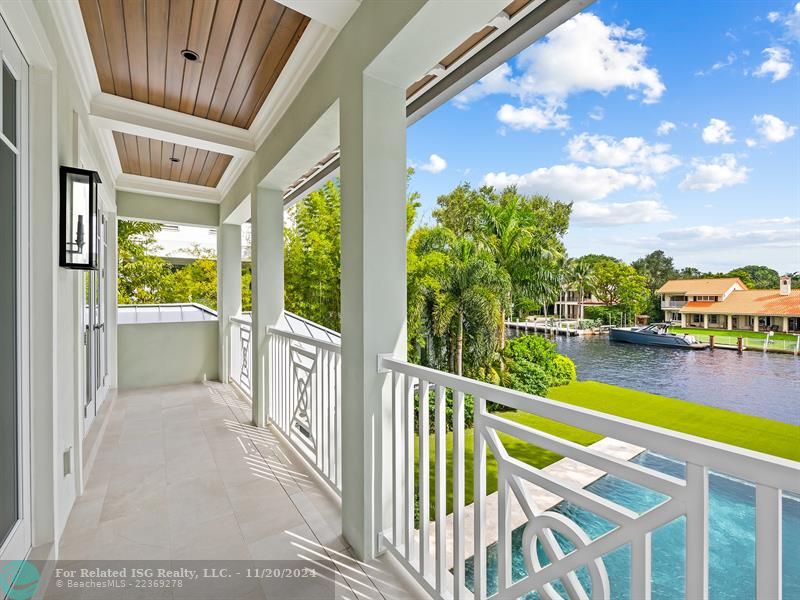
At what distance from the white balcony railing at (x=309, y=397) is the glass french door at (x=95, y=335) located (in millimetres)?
A: 1510

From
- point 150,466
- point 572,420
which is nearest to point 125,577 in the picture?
point 150,466

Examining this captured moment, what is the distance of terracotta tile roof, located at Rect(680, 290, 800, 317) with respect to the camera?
1.48 metres

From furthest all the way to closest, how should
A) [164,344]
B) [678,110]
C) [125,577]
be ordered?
[164,344]
[678,110]
[125,577]

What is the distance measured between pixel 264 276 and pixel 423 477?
2.61 metres

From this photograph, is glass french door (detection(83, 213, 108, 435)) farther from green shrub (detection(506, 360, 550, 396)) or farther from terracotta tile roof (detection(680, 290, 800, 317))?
green shrub (detection(506, 360, 550, 396))

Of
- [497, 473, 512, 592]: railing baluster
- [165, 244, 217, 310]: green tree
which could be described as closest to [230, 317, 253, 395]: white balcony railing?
[497, 473, 512, 592]: railing baluster

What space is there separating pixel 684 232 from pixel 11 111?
3606mm

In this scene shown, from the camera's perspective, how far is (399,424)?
1.86 metres

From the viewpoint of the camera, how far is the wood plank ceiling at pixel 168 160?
148 inches

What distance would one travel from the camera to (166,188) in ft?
16.4

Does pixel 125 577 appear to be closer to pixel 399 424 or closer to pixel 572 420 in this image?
pixel 399 424

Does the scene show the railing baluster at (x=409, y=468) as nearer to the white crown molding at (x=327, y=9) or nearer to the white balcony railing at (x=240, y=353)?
the white crown molding at (x=327, y=9)

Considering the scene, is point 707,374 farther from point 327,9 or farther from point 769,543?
point 327,9

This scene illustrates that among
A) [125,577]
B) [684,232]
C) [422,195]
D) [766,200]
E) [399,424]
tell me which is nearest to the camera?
[766,200]
